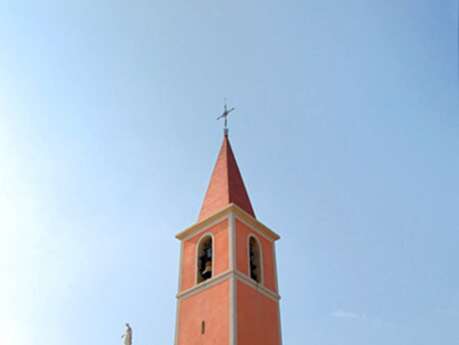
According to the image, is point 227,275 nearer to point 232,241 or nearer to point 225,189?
point 232,241

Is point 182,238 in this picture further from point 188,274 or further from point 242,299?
point 242,299

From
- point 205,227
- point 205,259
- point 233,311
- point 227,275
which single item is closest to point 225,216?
point 205,227

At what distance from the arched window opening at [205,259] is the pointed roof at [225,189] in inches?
35.0

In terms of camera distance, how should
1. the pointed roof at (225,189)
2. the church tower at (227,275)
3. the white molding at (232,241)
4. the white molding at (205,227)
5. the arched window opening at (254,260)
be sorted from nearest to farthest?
the church tower at (227,275)
the white molding at (232,241)
the arched window opening at (254,260)
the white molding at (205,227)
the pointed roof at (225,189)

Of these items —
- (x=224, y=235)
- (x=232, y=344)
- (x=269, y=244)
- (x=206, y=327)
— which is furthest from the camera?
(x=269, y=244)

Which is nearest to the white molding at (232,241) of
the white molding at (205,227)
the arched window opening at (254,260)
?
the white molding at (205,227)

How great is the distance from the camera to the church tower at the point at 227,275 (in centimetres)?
1733

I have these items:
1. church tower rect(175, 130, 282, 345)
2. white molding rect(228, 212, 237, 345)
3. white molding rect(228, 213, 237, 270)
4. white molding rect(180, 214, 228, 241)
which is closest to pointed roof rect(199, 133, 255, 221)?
church tower rect(175, 130, 282, 345)

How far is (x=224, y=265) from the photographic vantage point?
1831 centimetres

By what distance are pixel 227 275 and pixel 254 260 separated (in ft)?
6.71

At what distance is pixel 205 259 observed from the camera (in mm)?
19547

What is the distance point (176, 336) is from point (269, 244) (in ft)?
14.8

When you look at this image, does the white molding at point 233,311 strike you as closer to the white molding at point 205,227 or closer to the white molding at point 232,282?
the white molding at point 232,282

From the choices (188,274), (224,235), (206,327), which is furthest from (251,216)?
(206,327)
